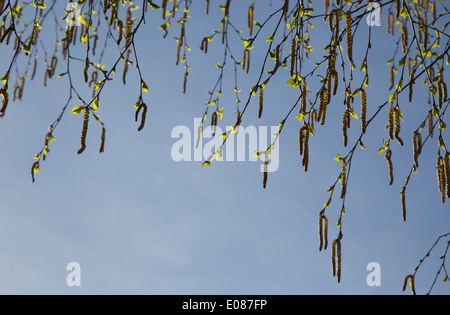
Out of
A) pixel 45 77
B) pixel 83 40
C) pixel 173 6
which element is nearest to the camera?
pixel 83 40

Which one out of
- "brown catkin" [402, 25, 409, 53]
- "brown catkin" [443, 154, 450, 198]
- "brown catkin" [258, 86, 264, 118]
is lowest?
"brown catkin" [443, 154, 450, 198]

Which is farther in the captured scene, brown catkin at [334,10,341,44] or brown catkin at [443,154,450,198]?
brown catkin at [334,10,341,44]

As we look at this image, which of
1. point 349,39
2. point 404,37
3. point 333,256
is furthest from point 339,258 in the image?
point 404,37

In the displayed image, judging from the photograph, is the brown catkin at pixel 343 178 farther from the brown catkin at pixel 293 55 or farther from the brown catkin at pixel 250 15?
the brown catkin at pixel 250 15

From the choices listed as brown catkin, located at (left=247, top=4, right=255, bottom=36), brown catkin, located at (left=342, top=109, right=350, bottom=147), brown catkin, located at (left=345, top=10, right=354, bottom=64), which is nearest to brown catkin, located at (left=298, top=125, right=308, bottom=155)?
brown catkin, located at (left=342, top=109, right=350, bottom=147)

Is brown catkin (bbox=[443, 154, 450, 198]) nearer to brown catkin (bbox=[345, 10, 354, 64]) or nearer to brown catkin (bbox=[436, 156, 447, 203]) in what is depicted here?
brown catkin (bbox=[436, 156, 447, 203])

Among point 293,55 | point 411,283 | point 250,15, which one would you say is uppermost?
point 250,15

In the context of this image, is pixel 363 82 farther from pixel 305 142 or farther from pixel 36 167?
pixel 36 167

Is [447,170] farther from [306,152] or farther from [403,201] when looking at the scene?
[306,152]
